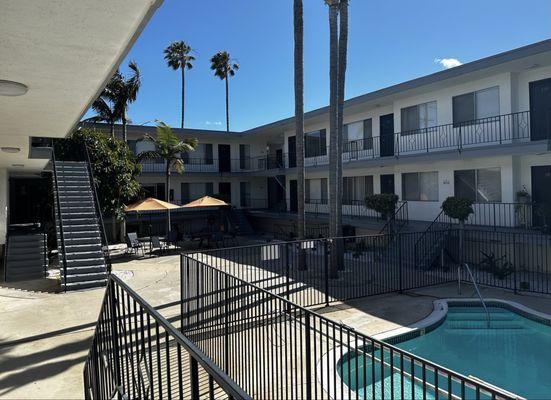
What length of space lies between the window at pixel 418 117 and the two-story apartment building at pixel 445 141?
47mm

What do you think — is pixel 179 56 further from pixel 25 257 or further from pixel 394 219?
pixel 394 219

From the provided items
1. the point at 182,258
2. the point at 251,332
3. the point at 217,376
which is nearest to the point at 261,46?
the point at 182,258

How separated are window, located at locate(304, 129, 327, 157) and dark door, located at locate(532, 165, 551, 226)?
12.0 meters

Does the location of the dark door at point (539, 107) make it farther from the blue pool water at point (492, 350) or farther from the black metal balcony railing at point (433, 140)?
the blue pool water at point (492, 350)

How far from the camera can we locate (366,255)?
47.2 feet

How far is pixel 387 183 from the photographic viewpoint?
20.3 metres

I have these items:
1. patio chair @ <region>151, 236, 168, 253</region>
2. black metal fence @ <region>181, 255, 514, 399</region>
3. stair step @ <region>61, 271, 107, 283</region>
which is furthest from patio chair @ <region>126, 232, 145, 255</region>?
black metal fence @ <region>181, 255, 514, 399</region>

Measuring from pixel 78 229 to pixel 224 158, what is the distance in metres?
18.2

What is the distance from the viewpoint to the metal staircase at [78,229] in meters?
11.9

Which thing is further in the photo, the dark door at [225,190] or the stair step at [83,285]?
the dark door at [225,190]

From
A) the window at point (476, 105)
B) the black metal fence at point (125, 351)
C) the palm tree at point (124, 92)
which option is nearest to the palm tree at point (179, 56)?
the palm tree at point (124, 92)

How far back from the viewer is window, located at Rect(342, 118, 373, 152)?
839 inches

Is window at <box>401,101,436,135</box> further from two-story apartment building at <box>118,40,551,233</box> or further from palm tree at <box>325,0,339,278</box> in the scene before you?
palm tree at <box>325,0,339,278</box>

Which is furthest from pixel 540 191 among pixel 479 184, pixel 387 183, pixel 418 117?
pixel 387 183
